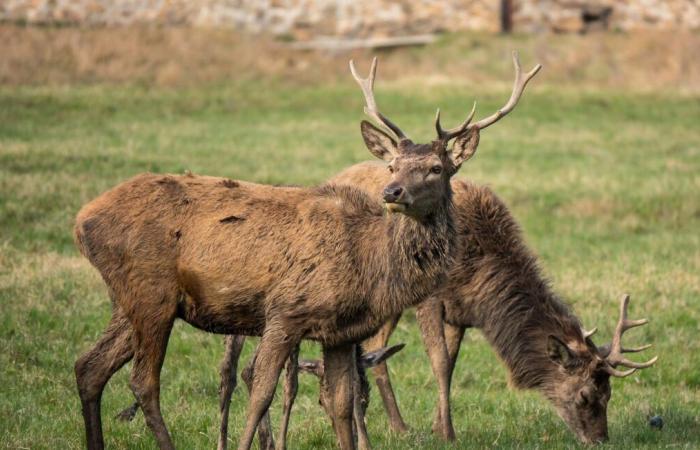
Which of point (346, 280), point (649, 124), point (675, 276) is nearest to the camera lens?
point (346, 280)

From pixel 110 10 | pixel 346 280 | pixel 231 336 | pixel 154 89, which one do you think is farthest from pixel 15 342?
pixel 110 10

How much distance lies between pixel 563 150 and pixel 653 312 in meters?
9.50

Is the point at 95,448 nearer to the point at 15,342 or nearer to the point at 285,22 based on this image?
the point at 15,342

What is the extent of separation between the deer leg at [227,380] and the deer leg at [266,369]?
698 mm

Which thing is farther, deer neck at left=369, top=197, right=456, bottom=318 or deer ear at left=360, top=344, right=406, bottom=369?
deer ear at left=360, top=344, right=406, bottom=369

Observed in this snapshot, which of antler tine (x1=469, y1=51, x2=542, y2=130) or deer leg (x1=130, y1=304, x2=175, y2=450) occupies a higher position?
antler tine (x1=469, y1=51, x2=542, y2=130)

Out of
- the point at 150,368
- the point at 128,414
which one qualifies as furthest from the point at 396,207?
the point at 128,414

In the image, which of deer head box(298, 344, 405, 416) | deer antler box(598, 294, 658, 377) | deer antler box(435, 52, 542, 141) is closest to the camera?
deer antler box(435, 52, 542, 141)

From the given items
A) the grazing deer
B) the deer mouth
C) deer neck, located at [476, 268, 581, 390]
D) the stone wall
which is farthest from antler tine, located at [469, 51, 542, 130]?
the stone wall

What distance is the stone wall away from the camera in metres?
29.1

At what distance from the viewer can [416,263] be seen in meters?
7.63

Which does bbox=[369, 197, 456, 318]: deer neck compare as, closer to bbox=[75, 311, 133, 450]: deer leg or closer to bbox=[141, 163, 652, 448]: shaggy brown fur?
bbox=[141, 163, 652, 448]: shaggy brown fur

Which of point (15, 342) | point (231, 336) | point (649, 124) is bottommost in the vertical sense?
point (649, 124)

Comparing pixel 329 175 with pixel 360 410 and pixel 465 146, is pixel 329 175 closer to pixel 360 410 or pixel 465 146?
pixel 360 410
